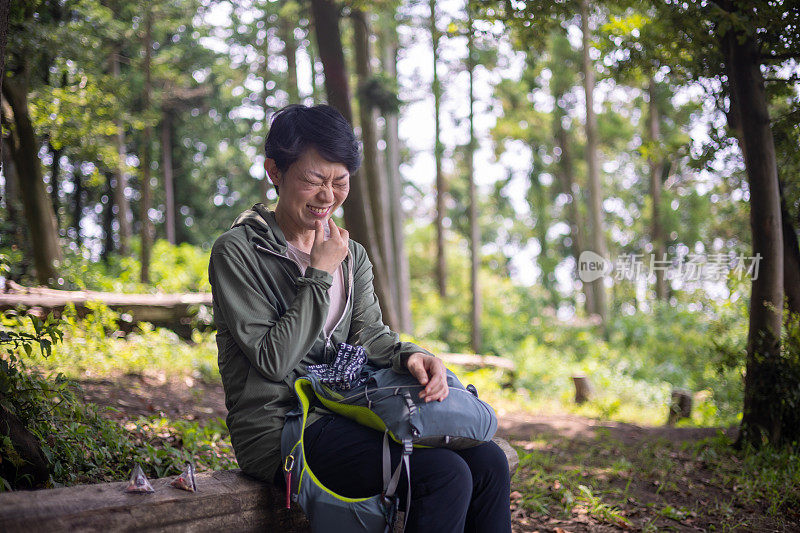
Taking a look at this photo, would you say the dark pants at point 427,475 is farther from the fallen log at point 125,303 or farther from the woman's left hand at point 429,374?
the fallen log at point 125,303

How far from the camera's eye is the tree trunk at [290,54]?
16.4 m

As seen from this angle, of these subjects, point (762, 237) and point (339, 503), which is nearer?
point (339, 503)

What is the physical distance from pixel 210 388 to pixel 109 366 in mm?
1124

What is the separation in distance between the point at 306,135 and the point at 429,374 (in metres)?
1.11

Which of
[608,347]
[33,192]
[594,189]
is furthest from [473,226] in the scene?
[33,192]

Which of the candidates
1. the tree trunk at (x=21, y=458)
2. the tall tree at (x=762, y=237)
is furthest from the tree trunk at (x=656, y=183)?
the tree trunk at (x=21, y=458)

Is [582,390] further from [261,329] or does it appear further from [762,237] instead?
[261,329]

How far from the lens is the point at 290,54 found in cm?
1716

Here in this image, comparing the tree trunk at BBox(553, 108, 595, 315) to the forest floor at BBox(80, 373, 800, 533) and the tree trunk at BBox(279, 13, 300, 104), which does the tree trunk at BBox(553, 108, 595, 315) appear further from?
the forest floor at BBox(80, 373, 800, 533)

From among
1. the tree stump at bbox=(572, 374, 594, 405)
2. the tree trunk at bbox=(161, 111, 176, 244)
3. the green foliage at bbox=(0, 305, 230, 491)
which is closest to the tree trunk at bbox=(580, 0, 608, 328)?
the tree stump at bbox=(572, 374, 594, 405)

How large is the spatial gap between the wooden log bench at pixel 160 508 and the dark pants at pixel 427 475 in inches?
12.3

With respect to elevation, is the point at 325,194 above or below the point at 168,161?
below

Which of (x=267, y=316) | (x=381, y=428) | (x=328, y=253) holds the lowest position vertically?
(x=381, y=428)

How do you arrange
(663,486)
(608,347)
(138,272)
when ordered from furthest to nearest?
(608,347) < (138,272) < (663,486)
